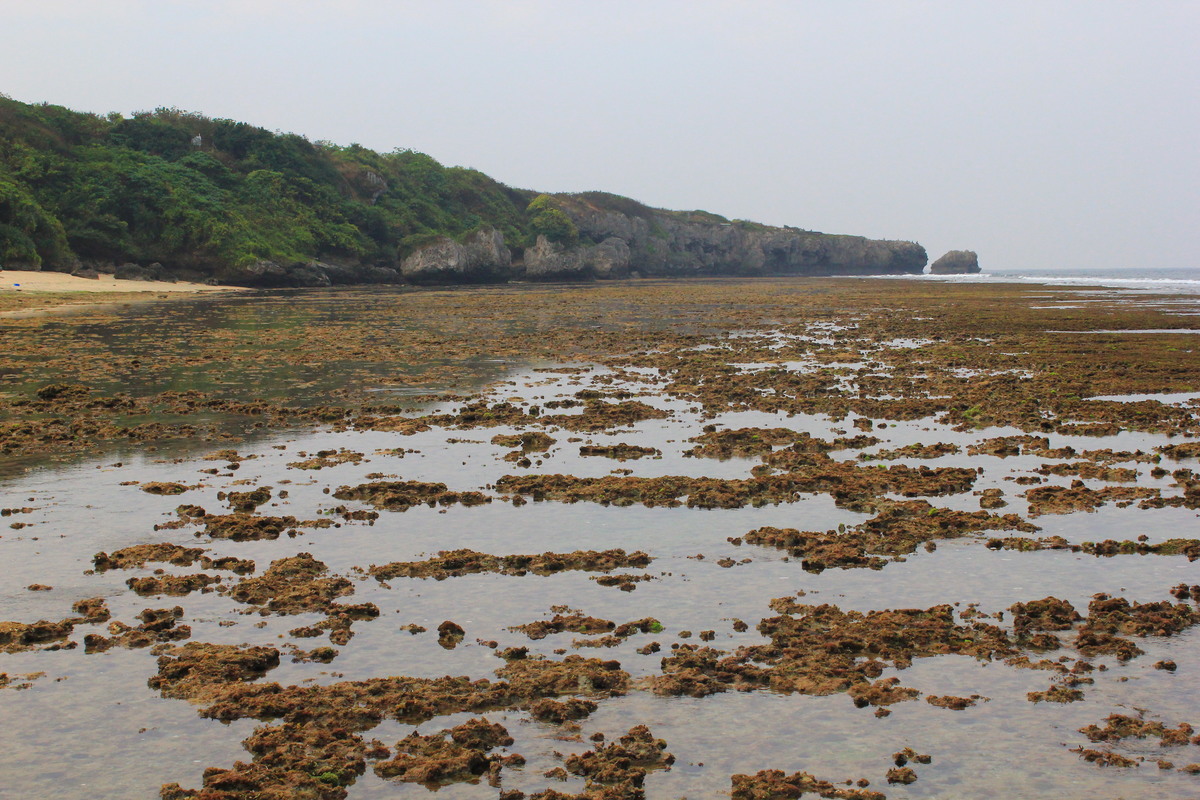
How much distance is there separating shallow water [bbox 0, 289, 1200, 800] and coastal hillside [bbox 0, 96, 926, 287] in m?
46.1

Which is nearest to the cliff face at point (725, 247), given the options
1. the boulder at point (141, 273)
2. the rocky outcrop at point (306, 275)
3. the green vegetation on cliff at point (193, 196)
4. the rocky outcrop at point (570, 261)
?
Result: the rocky outcrop at point (570, 261)

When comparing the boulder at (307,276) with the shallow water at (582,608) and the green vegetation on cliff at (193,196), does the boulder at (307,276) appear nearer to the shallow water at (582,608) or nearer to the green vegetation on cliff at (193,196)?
the green vegetation on cliff at (193,196)

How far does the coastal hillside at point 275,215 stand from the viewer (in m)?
57.2

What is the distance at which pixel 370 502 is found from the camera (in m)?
10.1

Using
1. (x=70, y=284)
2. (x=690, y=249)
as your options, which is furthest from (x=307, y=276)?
(x=690, y=249)

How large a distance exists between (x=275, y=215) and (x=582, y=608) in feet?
240

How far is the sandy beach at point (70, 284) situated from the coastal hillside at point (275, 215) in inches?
47.1

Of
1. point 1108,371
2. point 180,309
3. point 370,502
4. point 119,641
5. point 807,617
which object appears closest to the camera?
point 119,641

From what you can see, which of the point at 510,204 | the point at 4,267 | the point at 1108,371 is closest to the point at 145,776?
the point at 1108,371

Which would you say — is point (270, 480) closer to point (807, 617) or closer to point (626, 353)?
point (807, 617)

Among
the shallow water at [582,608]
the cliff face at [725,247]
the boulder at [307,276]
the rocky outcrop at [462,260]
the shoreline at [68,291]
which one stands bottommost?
the shallow water at [582,608]

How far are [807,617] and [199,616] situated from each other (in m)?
4.38

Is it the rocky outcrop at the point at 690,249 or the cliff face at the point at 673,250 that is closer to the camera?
the cliff face at the point at 673,250

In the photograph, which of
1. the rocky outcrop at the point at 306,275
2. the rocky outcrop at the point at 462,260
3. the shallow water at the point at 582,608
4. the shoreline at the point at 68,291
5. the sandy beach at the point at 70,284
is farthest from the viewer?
the rocky outcrop at the point at 462,260
